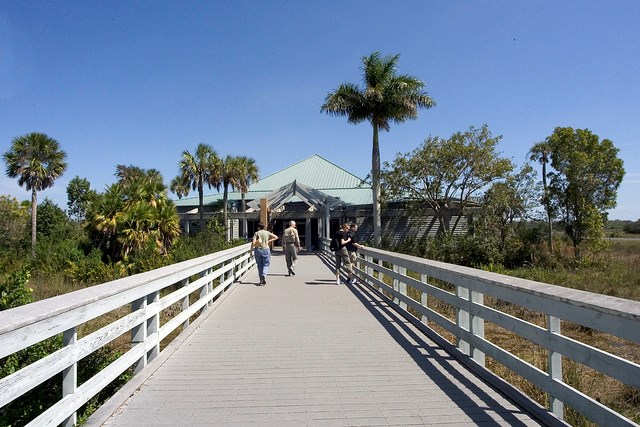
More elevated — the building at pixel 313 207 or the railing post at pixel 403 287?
the building at pixel 313 207

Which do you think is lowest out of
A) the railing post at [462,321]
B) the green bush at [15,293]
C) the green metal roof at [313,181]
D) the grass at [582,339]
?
the grass at [582,339]

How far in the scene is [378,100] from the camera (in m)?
30.2

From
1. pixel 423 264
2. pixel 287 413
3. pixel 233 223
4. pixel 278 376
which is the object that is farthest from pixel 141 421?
pixel 233 223

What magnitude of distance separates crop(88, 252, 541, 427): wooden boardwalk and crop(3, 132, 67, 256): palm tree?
31.8 meters

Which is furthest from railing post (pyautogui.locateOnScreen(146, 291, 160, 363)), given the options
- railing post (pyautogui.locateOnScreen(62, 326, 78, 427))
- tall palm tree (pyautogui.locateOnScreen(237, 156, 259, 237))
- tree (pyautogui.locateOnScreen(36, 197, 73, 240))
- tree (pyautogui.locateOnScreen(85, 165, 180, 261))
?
tree (pyautogui.locateOnScreen(36, 197, 73, 240))

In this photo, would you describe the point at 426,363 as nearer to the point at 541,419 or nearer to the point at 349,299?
the point at 541,419

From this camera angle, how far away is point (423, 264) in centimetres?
764

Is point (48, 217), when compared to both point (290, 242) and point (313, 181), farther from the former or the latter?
point (290, 242)

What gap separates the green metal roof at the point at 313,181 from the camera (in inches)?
1734

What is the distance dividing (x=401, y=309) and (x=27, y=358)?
596 centimetres

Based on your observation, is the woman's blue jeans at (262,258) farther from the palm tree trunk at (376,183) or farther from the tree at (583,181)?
the tree at (583,181)

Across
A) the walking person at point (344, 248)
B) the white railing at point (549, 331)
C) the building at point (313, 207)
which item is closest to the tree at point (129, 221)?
the building at point (313, 207)

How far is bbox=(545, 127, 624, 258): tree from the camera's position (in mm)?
30844

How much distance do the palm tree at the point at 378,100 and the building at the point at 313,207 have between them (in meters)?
4.69
